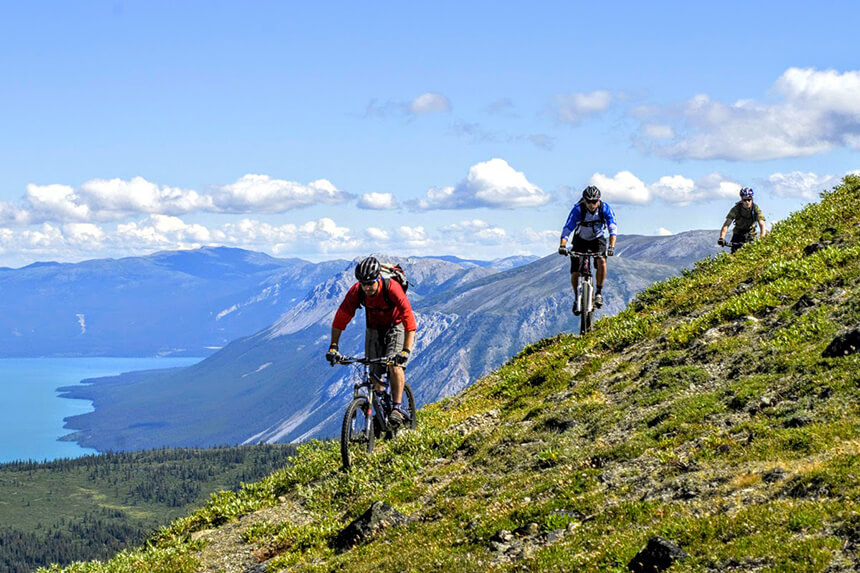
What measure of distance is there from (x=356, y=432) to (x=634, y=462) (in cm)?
667

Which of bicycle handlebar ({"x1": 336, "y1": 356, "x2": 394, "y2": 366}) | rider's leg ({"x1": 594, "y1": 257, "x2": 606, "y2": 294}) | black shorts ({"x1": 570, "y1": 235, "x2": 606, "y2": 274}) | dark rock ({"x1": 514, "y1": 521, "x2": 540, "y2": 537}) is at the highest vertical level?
black shorts ({"x1": 570, "y1": 235, "x2": 606, "y2": 274})

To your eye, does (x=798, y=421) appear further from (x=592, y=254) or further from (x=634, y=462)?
(x=592, y=254)

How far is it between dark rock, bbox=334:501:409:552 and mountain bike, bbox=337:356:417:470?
280cm

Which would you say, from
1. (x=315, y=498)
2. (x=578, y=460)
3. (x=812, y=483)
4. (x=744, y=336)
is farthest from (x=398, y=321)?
(x=812, y=483)

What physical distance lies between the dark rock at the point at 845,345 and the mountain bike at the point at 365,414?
8033 mm

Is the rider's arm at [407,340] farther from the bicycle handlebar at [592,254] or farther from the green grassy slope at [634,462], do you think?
the bicycle handlebar at [592,254]

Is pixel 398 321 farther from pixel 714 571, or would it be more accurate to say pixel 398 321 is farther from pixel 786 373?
Result: pixel 714 571

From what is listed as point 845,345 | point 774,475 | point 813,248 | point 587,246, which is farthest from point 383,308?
point 813,248

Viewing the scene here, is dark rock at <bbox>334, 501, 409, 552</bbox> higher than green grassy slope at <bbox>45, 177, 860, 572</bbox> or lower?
lower

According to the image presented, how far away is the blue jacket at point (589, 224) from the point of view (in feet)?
69.4

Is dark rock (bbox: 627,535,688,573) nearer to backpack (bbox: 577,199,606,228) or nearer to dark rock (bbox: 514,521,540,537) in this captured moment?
dark rock (bbox: 514,521,540,537)

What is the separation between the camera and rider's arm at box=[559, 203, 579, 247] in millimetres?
21344

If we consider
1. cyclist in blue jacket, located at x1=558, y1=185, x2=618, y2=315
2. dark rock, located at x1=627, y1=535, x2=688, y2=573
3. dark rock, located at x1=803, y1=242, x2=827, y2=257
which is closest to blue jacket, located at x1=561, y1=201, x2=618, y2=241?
cyclist in blue jacket, located at x1=558, y1=185, x2=618, y2=315

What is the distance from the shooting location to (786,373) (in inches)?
505
